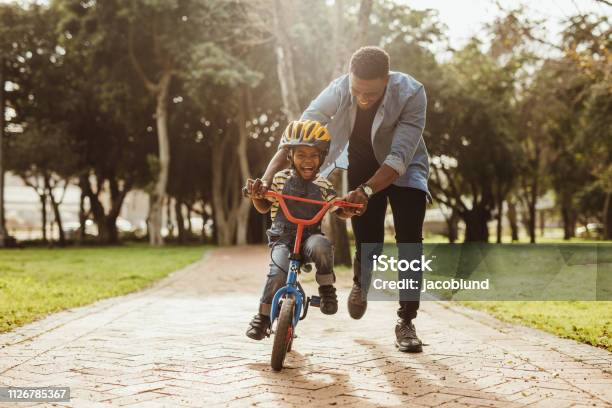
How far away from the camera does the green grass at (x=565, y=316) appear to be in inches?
227

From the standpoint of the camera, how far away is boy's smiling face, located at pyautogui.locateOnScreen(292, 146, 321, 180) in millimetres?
4648

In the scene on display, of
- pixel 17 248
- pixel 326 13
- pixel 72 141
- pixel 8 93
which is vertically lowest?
pixel 17 248

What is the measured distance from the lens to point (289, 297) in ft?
14.5

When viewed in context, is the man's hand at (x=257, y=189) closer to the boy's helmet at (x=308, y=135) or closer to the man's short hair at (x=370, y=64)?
the boy's helmet at (x=308, y=135)

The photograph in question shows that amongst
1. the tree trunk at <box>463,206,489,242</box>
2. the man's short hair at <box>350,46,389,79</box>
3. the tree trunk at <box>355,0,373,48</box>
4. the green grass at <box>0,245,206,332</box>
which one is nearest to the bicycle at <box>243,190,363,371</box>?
the man's short hair at <box>350,46,389,79</box>

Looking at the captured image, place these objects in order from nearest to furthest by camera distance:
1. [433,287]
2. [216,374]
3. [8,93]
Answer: [216,374] → [433,287] → [8,93]

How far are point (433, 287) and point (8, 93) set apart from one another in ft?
87.1

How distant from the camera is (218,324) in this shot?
650 centimetres

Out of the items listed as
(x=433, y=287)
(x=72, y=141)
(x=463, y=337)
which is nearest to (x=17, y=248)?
(x=72, y=141)

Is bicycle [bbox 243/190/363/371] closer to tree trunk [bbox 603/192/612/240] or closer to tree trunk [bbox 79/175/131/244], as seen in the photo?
tree trunk [bbox 79/175/131/244]

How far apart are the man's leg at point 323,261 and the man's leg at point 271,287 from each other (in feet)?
0.49

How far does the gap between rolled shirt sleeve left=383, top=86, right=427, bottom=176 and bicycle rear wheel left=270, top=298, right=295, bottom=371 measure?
1169 millimetres

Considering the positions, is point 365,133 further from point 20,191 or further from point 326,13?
point 20,191

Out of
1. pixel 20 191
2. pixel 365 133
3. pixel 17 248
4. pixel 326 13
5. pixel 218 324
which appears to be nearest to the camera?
pixel 365 133
